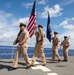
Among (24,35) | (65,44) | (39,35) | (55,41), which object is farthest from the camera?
(65,44)

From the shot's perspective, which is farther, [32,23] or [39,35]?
[32,23]

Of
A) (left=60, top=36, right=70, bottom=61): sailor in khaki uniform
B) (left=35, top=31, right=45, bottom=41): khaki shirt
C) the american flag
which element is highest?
the american flag

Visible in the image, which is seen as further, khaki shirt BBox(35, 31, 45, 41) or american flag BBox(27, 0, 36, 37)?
american flag BBox(27, 0, 36, 37)

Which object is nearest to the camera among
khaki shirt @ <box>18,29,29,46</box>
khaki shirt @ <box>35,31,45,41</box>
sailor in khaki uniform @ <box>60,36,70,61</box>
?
khaki shirt @ <box>18,29,29,46</box>

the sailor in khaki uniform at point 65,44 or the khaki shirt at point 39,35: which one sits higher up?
the khaki shirt at point 39,35

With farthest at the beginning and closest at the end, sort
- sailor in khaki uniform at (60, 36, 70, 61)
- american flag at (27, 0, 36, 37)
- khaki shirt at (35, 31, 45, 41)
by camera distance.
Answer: sailor in khaki uniform at (60, 36, 70, 61), american flag at (27, 0, 36, 37), khaki shirt at (35, 31, 45, 41)

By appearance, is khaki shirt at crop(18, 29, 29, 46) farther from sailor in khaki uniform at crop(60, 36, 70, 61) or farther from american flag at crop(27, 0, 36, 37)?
sailor in khaki uniform at crop(60, 36, 70, 61)

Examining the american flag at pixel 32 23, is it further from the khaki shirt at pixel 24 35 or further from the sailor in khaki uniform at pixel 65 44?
the khaki shirt at pixel 24 35

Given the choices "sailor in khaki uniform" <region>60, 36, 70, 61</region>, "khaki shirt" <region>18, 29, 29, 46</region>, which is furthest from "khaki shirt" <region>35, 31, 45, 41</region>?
"sailor in khaki uniform" <region>60, 36, 70, 61</region>

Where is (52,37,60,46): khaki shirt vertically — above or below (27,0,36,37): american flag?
below

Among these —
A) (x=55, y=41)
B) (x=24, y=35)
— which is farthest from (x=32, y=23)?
(x=24, y=35)

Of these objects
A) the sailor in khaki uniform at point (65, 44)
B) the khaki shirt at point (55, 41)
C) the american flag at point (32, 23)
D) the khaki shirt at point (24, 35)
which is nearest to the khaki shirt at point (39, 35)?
the khaki shirt at point (24, 35)

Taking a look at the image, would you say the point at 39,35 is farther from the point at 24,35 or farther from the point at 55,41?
the point at 55,41

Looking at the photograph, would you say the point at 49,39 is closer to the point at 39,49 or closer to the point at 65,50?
the point at 65,50
